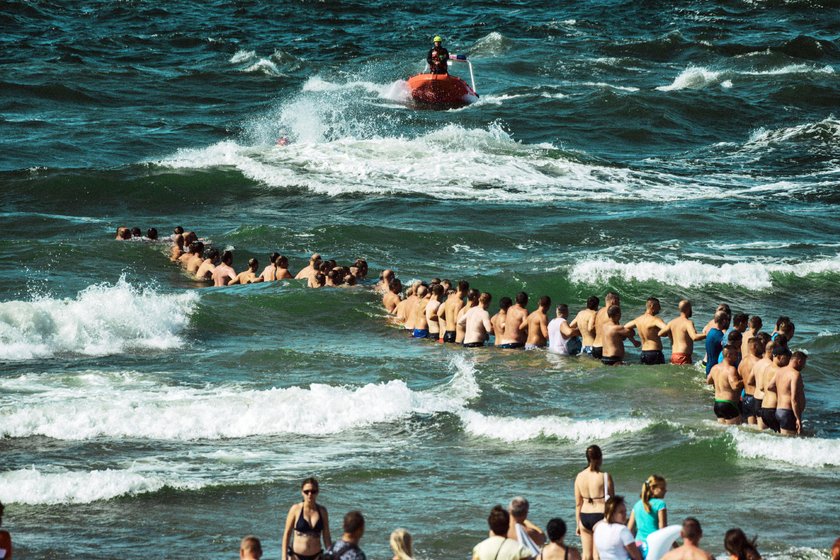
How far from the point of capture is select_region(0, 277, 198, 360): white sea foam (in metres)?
17.0

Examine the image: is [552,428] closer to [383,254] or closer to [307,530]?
[307,530]

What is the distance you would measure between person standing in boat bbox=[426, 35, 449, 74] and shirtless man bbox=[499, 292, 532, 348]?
1850 cm

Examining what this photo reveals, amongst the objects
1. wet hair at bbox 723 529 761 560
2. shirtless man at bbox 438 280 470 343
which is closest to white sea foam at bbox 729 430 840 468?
wet hair at bbox 723 529 761 560

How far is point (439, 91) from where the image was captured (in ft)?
A: 116

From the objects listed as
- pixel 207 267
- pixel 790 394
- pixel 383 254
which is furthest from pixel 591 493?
pixel 383 254

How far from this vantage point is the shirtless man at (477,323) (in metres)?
16.9

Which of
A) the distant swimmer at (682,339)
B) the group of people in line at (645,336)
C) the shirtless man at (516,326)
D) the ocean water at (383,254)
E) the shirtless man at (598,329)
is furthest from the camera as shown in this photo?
the shirtless man at (516,326)

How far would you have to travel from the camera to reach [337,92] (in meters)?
39.7

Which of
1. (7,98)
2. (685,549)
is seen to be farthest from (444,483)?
(7,98)

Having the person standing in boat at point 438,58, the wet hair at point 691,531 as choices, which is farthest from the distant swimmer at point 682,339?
the person standing in boat at point 438,58

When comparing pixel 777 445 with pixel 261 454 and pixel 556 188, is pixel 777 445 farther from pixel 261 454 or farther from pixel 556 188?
pixel 556 188

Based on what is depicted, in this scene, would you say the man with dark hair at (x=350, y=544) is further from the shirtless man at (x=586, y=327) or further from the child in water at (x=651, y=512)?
the shirtless man at (x=586, y=327)

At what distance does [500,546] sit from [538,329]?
9097 millimetres

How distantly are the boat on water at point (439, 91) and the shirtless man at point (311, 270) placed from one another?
1529cm
